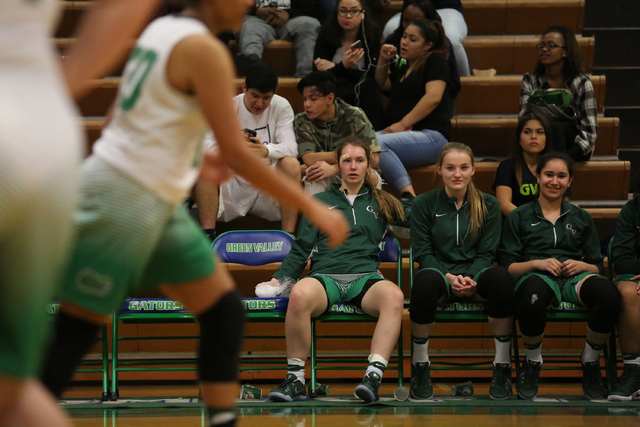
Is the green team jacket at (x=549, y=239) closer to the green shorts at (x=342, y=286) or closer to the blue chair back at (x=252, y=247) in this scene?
the green shorts at (x=342, y=286)

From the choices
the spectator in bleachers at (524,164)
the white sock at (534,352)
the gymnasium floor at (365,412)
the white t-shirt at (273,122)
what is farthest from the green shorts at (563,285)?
the white t-shirt at (273,122)

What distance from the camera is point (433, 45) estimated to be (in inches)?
245

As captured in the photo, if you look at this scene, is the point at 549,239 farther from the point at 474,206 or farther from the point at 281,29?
the point at 281,29

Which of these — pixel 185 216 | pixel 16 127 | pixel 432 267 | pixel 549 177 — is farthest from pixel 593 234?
pixel 16 127

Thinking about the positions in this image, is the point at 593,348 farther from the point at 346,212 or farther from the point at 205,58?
the point at 205,58

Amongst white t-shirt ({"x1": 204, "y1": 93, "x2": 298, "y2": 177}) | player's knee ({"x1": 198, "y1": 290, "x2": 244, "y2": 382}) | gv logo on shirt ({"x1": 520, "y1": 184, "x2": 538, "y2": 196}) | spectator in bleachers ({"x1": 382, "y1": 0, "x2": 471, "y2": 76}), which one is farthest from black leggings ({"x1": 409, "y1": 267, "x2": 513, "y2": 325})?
spectator in bleachers ({"x1": 382, "y1": 0, "x2": 471, "y2": 76})

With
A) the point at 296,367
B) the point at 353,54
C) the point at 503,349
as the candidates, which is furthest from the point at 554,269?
the point at 353,54

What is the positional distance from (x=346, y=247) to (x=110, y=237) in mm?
3091

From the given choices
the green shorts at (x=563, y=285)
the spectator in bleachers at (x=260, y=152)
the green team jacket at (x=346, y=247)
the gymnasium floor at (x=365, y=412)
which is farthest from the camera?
the spectator in bleachers at (x=260, y=152)

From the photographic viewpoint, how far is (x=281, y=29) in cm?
721

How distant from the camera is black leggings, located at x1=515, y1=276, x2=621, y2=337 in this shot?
446cm

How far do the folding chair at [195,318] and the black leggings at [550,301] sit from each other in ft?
4.30

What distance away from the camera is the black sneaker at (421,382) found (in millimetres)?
4434

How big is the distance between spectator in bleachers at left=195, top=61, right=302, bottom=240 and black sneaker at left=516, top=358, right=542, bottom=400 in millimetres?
1770
